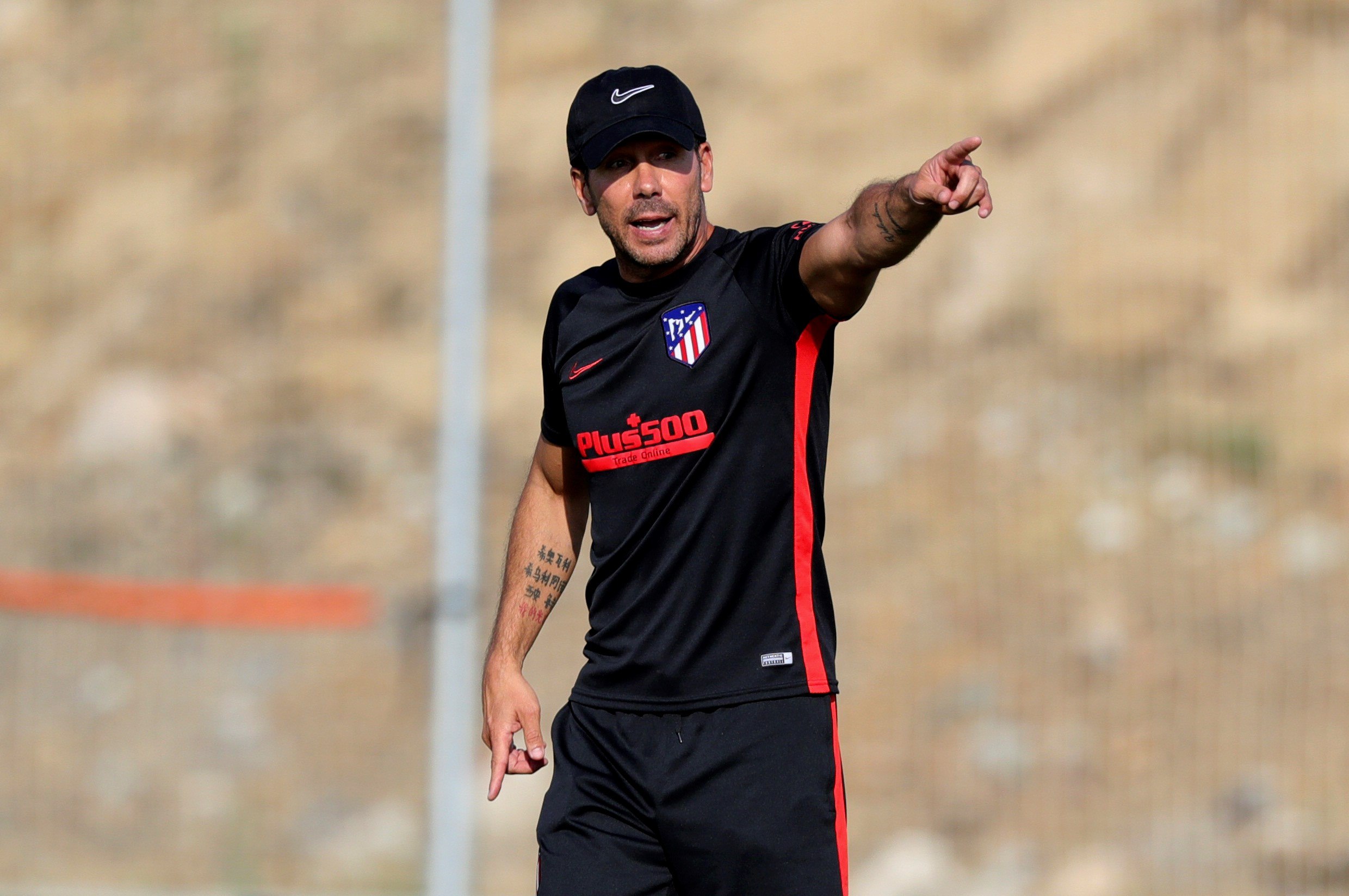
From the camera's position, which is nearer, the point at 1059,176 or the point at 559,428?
the point at 559,428

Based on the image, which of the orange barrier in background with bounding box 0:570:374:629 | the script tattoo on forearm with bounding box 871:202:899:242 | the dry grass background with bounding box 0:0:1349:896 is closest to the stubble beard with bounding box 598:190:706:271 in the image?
the script tattoo on forearm with bounding box 871:202:899:242

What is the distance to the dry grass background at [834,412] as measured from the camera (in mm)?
6836

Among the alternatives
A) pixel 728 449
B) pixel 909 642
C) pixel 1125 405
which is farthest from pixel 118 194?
pixel 728 449

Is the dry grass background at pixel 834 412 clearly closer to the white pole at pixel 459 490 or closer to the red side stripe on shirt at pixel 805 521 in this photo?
the white pole at pixel 459 490

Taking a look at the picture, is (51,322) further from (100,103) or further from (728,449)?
(728,449)

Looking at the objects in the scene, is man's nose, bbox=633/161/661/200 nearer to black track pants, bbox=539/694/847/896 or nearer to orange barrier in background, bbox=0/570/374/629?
black track pants, bbox=539/694/847/896

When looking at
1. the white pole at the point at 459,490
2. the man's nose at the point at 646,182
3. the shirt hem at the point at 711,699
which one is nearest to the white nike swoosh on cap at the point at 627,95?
the man's nose at the point at 646,182

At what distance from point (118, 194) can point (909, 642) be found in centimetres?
401

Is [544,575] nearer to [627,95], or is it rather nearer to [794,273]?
[794,273]

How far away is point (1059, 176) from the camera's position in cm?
736

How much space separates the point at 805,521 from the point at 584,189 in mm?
893

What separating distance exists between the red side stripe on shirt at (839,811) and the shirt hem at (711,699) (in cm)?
9

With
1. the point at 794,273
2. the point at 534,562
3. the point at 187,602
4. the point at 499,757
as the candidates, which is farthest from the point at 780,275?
the point at 187,602

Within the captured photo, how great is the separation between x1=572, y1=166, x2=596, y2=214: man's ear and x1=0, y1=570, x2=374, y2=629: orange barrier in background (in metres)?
3.77
